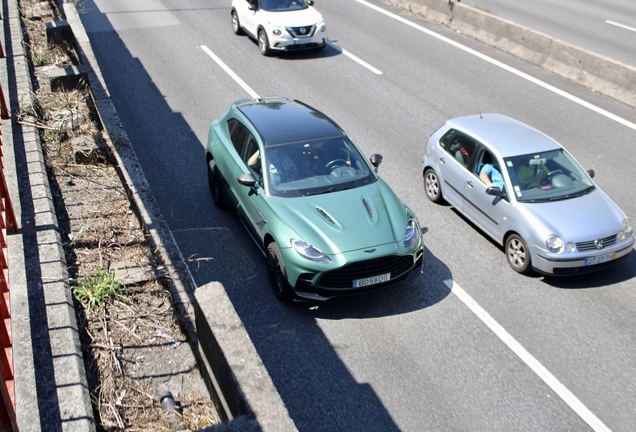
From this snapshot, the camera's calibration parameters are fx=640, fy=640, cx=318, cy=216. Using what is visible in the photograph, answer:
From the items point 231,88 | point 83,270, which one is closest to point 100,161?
point 83,270

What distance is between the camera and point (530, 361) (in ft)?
23.2

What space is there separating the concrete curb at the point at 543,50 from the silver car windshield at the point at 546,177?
5.72 meters

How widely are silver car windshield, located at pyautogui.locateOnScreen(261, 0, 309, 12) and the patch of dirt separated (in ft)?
25.6

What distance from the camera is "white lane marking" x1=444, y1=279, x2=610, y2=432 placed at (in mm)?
6359

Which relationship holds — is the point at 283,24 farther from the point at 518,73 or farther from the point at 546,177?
the point at 546,177

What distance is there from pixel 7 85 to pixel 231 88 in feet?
16.5

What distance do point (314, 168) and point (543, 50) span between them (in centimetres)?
990

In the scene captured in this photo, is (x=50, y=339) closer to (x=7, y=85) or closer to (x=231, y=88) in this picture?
(x=7, y=85)

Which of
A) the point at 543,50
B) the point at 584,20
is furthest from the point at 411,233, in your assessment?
the point at 584,20

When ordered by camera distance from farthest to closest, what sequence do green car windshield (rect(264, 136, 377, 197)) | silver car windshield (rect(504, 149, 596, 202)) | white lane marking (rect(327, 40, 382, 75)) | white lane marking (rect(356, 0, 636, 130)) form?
white lane marking (rect(327, 40, 382, 75)), white lane marking (rect(356, 0, 636, 130)), silver car windshield (rect(504, 149, 596, 202)), green car windshield (rect(264, 136, 377, 197))

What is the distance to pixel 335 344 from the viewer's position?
7.27 m

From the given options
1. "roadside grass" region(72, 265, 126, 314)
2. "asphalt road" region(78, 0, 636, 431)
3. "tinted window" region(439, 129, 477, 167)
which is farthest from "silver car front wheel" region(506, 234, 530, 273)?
"roadside grass" region(72, 265, 126, 314)

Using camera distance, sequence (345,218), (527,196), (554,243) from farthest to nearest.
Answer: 1. (527,196)
2. (554,243)
3. (345,218)

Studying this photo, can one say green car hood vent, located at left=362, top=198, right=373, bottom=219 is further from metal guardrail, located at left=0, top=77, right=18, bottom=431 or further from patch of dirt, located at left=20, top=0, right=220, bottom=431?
metal guardrail, located at left=0, top=77, right=18, bottom=431
